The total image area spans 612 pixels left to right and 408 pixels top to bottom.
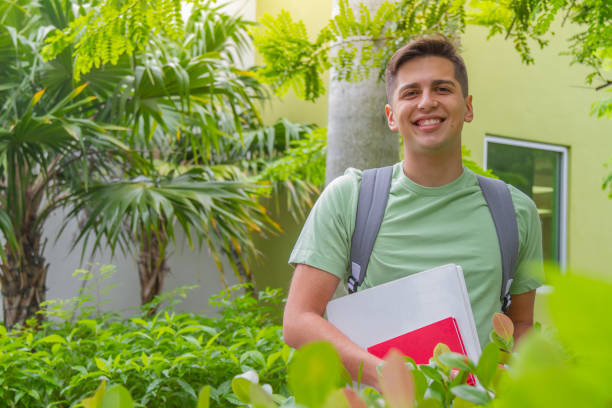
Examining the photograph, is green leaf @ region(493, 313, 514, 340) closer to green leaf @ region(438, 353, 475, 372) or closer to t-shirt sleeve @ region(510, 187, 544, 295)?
green leaf @ region(438, 353, 475, 372)

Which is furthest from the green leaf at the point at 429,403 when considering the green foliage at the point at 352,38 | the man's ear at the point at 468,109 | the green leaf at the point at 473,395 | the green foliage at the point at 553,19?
the green foliage at the point at 352,38

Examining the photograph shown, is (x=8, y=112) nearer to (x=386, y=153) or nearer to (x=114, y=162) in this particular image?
(x=114, y=162)

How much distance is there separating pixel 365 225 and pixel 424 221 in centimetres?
15

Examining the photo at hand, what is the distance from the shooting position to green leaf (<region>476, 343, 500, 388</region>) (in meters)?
0.51

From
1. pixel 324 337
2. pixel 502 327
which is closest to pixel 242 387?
pixel 502 327

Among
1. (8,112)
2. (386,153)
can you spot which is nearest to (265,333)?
(386,153)

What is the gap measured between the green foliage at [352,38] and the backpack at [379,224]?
45.4 inches

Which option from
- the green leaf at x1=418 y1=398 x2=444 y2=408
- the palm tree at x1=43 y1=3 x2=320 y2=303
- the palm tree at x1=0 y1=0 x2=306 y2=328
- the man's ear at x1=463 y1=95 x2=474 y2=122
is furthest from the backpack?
the palm tree at x1=0 y1=0 x2=306 y2=328

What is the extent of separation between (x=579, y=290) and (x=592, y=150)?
23.7 feet

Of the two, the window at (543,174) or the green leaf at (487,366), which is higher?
the green leaf at (487,366)

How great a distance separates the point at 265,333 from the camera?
3.00 metres

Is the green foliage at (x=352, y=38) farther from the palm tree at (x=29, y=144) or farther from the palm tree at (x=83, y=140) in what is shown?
the palm tree at (x=29, y=144)

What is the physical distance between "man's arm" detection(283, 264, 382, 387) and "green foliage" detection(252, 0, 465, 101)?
138cm

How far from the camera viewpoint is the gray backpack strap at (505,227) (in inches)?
60.3
